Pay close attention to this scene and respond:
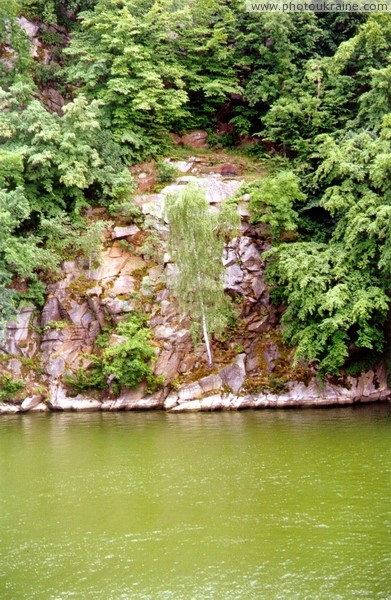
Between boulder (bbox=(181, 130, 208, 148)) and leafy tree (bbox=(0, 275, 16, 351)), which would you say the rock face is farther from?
boulder (bbox=(181, 130, 208, 148))

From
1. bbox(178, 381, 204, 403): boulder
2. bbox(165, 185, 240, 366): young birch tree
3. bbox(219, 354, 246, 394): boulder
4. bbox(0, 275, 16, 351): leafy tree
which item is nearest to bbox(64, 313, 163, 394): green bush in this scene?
bbox(178, 381, 204, 403): boulder

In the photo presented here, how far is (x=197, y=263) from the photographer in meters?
26.5

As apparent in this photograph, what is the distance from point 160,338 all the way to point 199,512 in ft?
50.2

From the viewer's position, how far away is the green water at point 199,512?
→ 8.86m

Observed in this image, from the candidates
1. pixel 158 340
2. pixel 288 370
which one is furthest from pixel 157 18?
pixel 288 370

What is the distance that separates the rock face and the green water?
469cm

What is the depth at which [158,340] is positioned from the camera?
88.2 ft

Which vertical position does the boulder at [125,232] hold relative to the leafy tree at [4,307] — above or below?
above

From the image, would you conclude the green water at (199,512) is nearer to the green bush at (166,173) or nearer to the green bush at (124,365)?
the green bush at (124,365)

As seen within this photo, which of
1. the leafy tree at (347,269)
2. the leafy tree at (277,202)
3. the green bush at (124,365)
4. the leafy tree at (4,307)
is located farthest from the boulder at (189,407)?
the leafy tree at (277,202)

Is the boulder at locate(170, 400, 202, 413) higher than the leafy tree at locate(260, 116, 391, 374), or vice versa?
the leafy tree at locate(260, 116, 391, 374)

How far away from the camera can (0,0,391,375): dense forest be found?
2472cm

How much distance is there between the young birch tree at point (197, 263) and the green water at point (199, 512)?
271 inches

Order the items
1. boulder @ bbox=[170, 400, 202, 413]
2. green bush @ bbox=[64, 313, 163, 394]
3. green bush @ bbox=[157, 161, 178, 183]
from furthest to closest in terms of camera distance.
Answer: green bush @ bbox=[157, 161, 178, 183] < green bush @ bbox=[64, 313, 163, 394] < boulder @ bbox=[170, 400, 202, 413]
